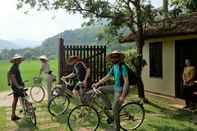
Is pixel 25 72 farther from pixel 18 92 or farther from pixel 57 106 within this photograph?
pixel 18 92

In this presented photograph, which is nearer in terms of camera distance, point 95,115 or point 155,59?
point 95,115

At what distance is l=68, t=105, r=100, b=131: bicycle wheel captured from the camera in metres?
10.6

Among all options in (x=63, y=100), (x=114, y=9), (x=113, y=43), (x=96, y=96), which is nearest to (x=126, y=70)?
(x=96, y=96)

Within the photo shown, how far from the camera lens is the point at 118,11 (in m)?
16.8

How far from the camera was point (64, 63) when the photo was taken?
19203mm

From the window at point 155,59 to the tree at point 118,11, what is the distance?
8.05 feet

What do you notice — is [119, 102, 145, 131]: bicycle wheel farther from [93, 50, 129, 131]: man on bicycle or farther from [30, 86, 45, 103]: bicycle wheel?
[30, 86, 45, 103]: bicycle wheel

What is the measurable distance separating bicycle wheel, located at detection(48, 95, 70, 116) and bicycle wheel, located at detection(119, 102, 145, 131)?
10.00 ft

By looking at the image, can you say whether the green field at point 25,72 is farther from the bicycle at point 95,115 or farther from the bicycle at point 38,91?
the bicycle at point 95,115

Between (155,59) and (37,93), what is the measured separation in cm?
552

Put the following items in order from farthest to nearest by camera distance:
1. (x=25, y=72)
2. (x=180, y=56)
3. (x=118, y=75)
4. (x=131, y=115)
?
(x=25, y=72) → (x=180, y=56) → (x=131, y=115) → (x=118, y=75)

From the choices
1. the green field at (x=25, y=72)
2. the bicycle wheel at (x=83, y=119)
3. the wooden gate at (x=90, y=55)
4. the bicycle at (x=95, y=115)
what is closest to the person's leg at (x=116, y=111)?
the bicycle at (x=95, y=115)

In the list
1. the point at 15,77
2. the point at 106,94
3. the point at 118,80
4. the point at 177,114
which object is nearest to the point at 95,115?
the point at 106,94

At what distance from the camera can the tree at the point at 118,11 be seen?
1644cm
